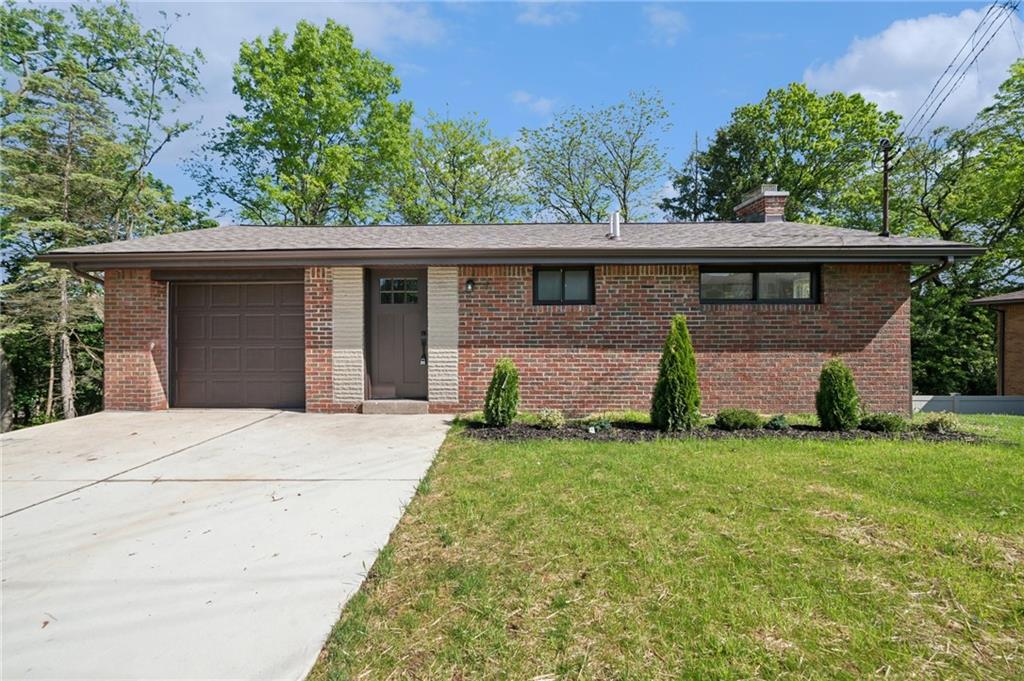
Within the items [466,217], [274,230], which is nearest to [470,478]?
[274,230]

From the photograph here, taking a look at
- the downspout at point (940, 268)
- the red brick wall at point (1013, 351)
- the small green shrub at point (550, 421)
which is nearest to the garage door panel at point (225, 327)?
the small green shrub at point (550, 421)

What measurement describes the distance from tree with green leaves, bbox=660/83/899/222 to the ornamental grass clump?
790 inches

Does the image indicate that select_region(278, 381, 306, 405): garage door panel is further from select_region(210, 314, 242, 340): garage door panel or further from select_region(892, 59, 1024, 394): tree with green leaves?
select_region(892, 59, 1024, 394): tree with green leaves

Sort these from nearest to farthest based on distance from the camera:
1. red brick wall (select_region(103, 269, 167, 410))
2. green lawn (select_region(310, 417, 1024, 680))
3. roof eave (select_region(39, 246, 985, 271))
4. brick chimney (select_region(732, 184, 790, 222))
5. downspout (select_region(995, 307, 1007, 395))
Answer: green lawn (select_region(310, 417, 1024, 680)) < roof eave (select_region(39, 246, 985, 271)) < red brick wall (select_region(103, 269, 167, 410)) < brick chimney (select_region(732, 184, 790, 222)) < downspout (select_region(995, 307, 1007, 395))

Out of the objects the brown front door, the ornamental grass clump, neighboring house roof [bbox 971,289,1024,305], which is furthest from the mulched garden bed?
neighboring house roof [bbox 971,289,1024,305]

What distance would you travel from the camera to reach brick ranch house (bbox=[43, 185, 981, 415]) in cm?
766

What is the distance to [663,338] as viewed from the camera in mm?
7832

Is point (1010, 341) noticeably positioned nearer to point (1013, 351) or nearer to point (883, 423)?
point (1013, 351)

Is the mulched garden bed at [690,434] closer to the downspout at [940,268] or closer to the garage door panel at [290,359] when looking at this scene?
the downspout at [940,268]

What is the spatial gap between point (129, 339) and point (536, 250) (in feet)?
22.9

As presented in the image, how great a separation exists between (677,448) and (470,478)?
245 cm

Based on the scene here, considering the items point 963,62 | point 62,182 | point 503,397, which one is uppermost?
point 963,62

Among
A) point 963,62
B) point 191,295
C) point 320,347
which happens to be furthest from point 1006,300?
point 191,295

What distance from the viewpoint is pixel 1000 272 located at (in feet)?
58.0
